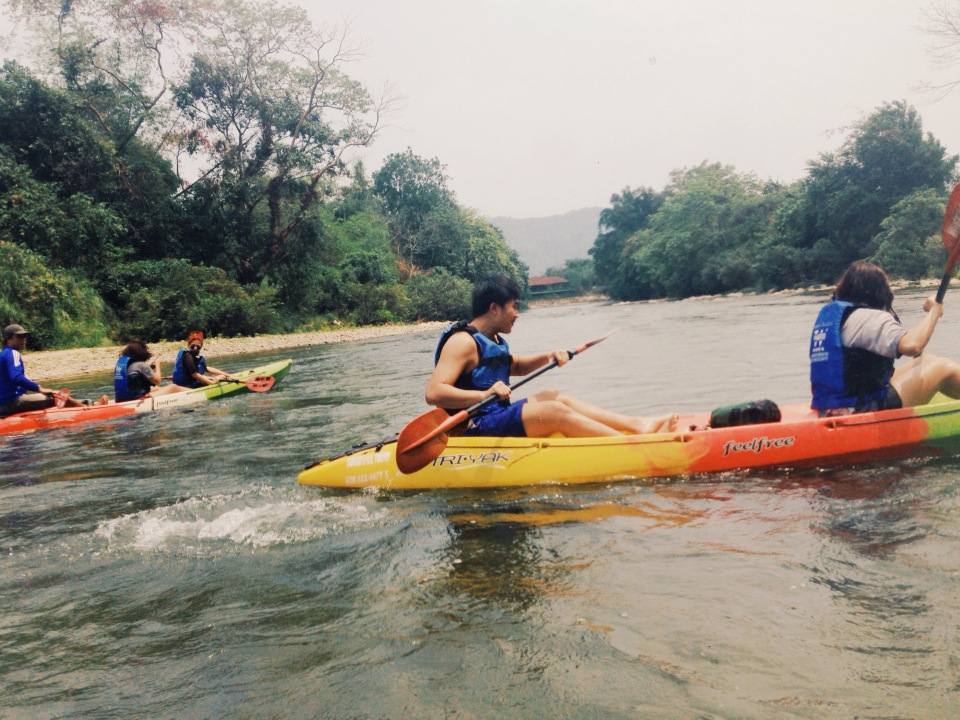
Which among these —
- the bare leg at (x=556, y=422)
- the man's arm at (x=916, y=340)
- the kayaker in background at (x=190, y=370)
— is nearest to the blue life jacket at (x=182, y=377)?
the kayaker in background at (x=190, y=370)

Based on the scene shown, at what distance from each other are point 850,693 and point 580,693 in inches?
29.4

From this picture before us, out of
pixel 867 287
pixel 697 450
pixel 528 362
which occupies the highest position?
pixel 867 287

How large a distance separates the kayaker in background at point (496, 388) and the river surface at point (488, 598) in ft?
1.50

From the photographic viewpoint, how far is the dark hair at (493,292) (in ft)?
14.8

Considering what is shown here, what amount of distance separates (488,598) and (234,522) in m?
2.00

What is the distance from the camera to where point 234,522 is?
4.39 metres

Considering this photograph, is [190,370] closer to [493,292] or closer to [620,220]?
[493,292]

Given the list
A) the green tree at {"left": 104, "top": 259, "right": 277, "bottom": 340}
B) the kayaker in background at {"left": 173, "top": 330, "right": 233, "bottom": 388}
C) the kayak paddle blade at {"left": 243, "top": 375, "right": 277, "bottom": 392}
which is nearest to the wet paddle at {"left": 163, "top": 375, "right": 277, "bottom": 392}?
the kayak paddle blade at {"left": 243, "top": 375, "right": 277, "bottom": 392}

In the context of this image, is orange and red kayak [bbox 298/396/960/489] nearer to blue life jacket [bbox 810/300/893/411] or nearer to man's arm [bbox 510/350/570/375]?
blue life jacket [bbox 810/300/893/411]

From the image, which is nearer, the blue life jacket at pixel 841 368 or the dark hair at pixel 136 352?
the blue life jacket at pixel 841 368

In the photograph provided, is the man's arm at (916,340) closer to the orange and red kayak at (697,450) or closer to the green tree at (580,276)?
the orange and red kayak at (697,450)

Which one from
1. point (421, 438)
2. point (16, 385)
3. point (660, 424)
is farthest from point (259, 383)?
point (660, 424)

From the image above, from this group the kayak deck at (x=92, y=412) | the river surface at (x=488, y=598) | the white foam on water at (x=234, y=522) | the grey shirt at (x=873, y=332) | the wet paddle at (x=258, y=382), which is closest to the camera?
the river surface at (x=488, y=598)

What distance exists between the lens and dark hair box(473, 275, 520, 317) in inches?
178
